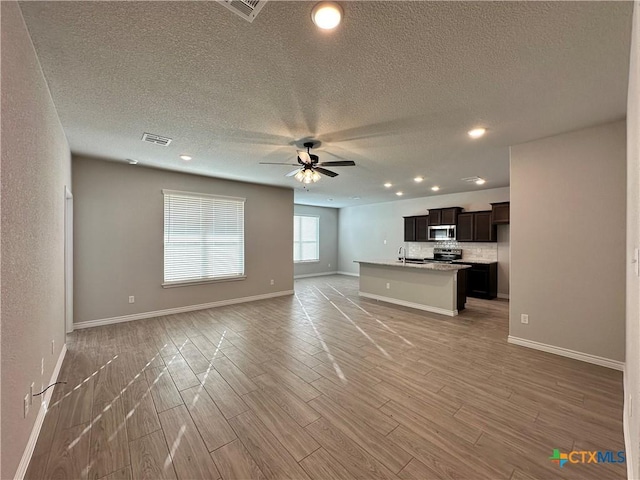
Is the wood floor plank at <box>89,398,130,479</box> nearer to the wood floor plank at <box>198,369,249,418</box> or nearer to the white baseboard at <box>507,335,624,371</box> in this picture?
the wood floor plank at <box>198,369,249,418</box>

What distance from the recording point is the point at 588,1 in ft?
4.83

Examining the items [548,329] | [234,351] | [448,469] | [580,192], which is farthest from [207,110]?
[548,329]

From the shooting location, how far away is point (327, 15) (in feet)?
4.99

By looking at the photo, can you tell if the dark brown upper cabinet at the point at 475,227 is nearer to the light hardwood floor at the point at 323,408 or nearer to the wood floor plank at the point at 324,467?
the light hardwood floor at the point at 323,408

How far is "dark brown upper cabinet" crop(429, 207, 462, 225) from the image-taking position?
7242mm

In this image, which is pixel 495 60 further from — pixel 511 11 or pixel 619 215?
pixel 619 215

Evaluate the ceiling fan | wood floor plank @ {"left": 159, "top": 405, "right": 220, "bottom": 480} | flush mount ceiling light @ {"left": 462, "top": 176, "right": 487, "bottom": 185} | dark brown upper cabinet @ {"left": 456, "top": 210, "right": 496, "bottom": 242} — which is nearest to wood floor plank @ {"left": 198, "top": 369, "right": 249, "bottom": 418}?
wood floor plank @ {"left": 159, "top": 405, "right": 220, "bottom": 480}

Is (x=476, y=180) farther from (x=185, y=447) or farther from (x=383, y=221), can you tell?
(x=185, y=447)

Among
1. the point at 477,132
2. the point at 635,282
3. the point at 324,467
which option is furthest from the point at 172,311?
the point at 635,282

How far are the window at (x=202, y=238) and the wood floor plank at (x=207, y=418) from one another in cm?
324

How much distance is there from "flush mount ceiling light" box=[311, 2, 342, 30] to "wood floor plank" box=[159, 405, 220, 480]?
2832mm

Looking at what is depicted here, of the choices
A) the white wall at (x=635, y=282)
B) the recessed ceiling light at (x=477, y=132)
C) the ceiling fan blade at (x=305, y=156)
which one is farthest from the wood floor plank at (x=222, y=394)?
the recessed ceiling light at (x=477, y=132)

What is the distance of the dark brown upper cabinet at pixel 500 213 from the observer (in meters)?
6.23

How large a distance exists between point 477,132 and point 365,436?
3453 mm
